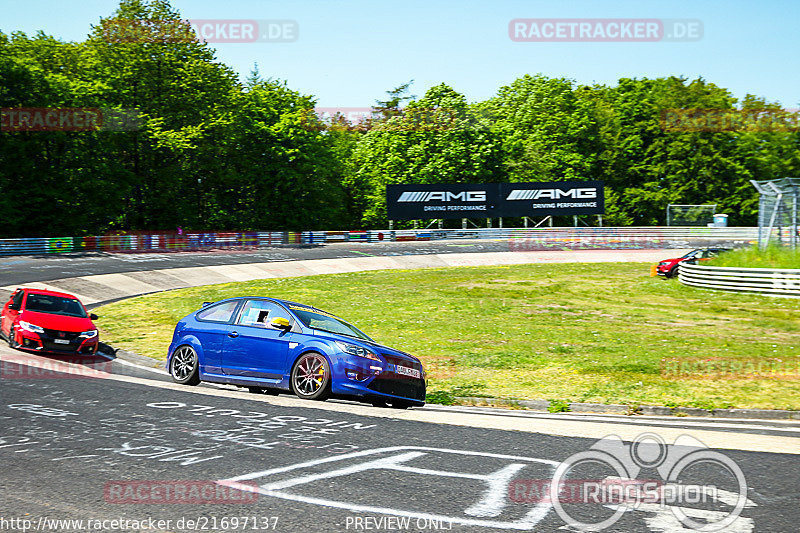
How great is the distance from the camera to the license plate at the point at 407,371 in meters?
11.9

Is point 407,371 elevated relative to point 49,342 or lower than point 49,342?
elevated

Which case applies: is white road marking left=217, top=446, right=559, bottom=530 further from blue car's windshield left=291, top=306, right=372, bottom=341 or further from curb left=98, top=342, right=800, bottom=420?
curb left=98, top=342, right=800, bottom=420

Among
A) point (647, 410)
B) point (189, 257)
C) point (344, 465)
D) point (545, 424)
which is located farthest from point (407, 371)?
point (189, 257)

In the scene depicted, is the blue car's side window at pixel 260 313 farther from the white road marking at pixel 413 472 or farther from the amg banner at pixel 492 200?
the amg banner at pixel 492 200

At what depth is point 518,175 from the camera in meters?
81.9

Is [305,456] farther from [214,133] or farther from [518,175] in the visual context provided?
[518,175]

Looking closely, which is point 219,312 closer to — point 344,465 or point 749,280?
point 344,465

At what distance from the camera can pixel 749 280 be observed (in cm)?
3053

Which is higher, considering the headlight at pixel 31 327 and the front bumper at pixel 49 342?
the headlight at pixel 31 327

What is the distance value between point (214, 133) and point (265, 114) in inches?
274

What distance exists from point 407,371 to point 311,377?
155 centimetres

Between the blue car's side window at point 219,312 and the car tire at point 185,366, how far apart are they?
0.63m

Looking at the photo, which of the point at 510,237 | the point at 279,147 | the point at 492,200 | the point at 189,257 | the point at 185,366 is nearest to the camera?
the point at 185,366

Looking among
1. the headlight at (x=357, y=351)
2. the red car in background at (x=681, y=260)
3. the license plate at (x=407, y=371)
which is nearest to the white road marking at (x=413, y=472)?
the headlight at (x=357, y=351)
